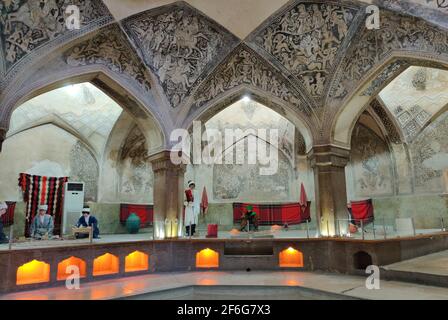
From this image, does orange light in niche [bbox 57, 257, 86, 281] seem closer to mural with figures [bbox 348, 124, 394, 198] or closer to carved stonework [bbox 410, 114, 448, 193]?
mural with figures [bbox 348, 124, 394, 198]

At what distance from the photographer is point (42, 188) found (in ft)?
34.2

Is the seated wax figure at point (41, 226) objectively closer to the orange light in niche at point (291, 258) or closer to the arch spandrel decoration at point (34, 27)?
Answer: the arch spandrel decoration at point (34, 27)

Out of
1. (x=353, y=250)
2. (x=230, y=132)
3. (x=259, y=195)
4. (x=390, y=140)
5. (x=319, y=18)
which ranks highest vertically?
(x=319, y=18)

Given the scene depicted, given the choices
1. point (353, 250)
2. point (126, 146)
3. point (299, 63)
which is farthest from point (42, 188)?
point (353, 250)

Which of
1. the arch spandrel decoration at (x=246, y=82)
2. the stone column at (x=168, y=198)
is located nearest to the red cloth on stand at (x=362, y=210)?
the arch spandrel decoration at (x=246, y=82)

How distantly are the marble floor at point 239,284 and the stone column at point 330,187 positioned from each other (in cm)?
124

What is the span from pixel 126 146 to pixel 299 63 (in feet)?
23.3

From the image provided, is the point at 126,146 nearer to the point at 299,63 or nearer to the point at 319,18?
the point at 299,63

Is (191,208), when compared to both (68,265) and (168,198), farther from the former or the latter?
(68,265)

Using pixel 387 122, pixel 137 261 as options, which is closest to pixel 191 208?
pixel 137 261

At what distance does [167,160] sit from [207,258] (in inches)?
109

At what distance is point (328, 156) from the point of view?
8.44m

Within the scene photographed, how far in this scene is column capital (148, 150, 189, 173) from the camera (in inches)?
343

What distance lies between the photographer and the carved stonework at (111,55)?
23.8 feet
